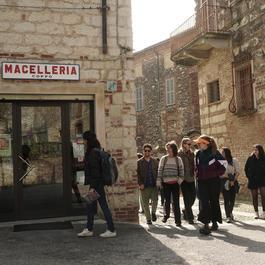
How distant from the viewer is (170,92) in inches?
1116

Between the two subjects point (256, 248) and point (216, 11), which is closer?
point (256, 248)

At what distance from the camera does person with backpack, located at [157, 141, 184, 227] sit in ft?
29.3

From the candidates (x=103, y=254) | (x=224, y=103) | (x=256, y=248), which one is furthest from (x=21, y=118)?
(x=224, y=103)

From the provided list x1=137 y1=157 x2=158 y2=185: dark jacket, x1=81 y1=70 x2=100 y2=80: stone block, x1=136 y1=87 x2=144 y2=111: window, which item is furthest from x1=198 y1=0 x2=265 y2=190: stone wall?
x1=136 y1=87 x2=144 y2=111: window

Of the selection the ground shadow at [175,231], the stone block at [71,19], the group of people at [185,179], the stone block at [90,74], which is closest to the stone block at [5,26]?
the stone block at [71,19]

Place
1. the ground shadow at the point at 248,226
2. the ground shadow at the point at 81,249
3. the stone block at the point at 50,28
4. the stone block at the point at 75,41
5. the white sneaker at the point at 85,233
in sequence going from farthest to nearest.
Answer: the stone block at the point at 75,41 < the stone block at the point at 50,28 < the ground shadow at the point at 248,226 < the white sneaker at the point at 85,233 < the ground shadow at the point at 81,249

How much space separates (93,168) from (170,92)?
21318 mm

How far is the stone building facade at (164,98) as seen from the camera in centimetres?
2633

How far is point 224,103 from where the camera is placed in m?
16.2

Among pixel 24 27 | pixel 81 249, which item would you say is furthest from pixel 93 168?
pixel 24 27

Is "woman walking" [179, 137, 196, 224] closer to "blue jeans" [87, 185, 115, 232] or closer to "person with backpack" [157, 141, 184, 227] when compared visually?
"person with backpack" [157, 141, 184, 227]

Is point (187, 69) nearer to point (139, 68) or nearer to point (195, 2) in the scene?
point (139, 68)

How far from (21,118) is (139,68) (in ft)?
77.8

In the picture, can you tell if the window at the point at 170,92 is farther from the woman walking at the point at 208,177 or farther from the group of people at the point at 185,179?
the woman walking at the point at 208,177
